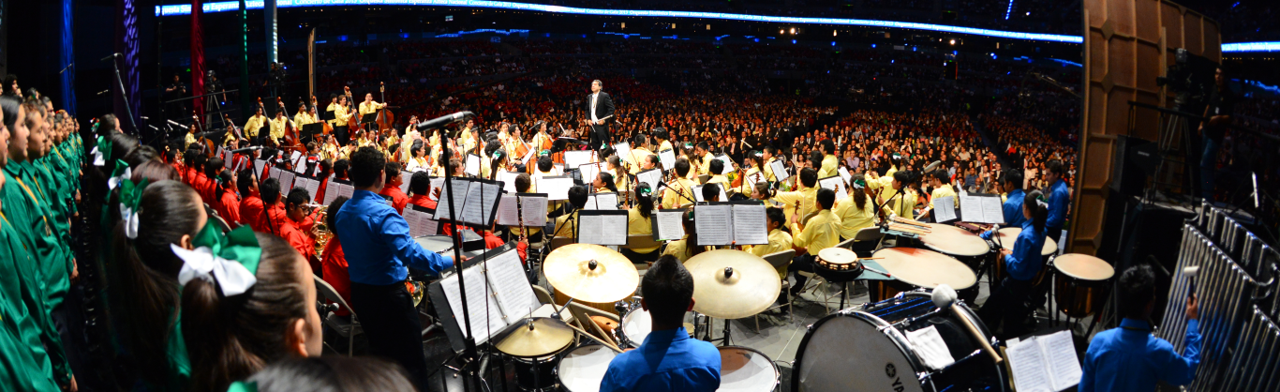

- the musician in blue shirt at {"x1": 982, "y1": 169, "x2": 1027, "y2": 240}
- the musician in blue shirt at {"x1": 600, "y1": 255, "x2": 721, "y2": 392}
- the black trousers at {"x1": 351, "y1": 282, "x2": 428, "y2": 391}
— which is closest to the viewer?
the musician in blue shirt at {"x1": 600, "y1": 255, "x2": 721, "y2": 392}

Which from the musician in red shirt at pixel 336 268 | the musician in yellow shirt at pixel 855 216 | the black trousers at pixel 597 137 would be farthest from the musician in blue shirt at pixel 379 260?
the black trousers at pixel 597 137

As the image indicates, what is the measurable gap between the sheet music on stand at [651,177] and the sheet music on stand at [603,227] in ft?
9.64

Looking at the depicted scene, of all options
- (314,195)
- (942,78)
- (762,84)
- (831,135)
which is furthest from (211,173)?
(942,78)

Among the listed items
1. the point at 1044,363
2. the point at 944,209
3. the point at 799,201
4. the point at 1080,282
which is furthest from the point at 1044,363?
the point at 799,201

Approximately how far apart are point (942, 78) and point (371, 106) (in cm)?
3103

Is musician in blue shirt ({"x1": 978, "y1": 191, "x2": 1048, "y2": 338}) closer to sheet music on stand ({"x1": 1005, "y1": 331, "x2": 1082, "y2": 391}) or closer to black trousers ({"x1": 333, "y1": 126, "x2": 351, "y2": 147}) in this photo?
sheet music on stand ({"x1": 1005, "y1": 331, "x2": 1082, "y2": 391})

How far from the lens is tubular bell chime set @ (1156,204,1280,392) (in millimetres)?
3941

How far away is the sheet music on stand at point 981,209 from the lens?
7160 millimetres

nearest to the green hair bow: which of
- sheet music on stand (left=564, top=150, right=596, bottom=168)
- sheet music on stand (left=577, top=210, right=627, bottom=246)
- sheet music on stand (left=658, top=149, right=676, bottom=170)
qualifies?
sheet music on stand (left=577, top=210, right=627, bottom=246)

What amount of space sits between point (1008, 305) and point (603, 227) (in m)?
3.64

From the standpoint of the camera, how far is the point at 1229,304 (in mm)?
4391

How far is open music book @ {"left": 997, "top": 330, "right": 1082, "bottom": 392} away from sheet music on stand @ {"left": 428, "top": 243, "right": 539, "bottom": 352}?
2.71 metres

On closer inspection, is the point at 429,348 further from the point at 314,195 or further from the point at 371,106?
the point at 371,106

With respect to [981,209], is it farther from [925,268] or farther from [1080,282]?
[925,268]
